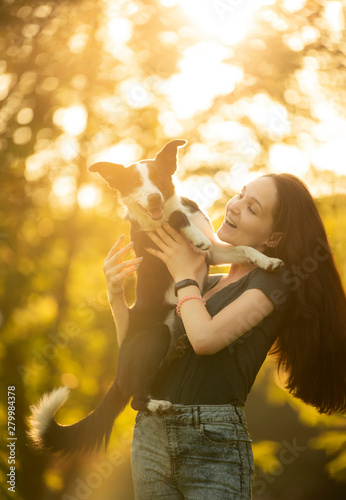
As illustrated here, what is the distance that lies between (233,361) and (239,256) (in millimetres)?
651

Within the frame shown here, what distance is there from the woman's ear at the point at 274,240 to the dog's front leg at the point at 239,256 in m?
0.08

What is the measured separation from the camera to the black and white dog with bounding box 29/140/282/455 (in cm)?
255

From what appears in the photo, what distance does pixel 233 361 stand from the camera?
2.04 metres

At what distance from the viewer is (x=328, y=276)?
2.24m

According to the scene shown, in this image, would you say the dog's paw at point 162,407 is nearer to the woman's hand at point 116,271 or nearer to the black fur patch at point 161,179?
the woman's hand at point 116,271

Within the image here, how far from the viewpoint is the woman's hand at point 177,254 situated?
2248mm

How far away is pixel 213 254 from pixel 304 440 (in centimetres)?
366

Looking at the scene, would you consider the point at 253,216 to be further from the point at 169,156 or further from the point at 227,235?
the point at 169,156

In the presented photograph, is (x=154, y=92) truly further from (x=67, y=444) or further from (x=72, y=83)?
(x=67, y=444)

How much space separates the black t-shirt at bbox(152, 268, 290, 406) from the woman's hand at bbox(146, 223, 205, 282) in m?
0.17

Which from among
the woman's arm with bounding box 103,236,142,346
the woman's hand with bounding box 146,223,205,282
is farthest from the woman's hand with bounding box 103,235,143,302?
the woman's hand with bounding box 146,223,205,282

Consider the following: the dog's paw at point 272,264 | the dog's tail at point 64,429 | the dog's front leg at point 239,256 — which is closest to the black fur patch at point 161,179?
the dog's front leg at point 239,256

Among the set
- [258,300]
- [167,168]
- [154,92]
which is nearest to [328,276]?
[258,300]

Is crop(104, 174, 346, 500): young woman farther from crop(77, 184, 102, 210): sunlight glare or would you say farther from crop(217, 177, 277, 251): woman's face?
crop(77, 184, 102, 210): sunlight glare
